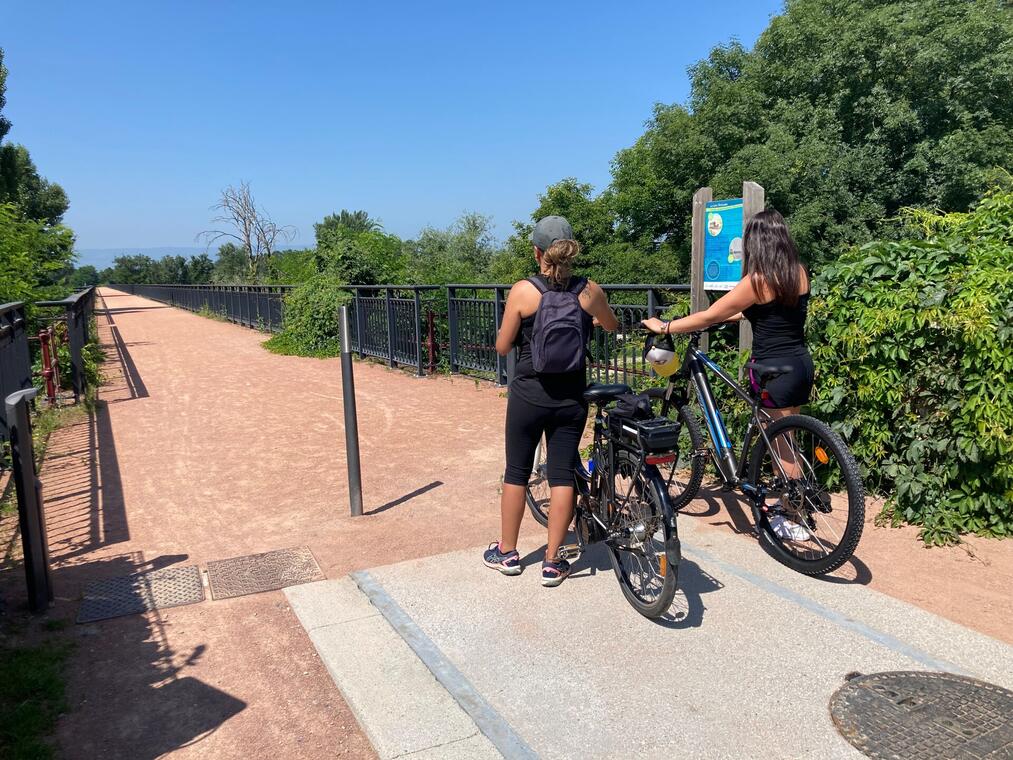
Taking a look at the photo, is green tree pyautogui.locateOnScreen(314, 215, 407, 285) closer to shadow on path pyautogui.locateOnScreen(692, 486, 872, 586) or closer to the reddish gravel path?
the reddish gravel path

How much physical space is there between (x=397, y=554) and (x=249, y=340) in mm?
16291

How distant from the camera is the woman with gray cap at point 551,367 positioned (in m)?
3.62

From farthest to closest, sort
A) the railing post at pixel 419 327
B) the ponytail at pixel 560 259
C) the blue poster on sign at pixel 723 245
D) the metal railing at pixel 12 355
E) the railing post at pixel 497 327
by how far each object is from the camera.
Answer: the railing post at pixel 419 327 < the railing post at pixel 497 327 < the metal railing at pixel 12 355 < the blue poster on sign at pixel 723 245 < the ponytail at pixel 560 259

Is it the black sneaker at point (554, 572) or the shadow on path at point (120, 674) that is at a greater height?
the black sneaker at point (554, 572)

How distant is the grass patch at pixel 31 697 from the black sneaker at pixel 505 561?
2.05 meters

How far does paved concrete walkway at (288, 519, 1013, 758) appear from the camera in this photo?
8.99ft

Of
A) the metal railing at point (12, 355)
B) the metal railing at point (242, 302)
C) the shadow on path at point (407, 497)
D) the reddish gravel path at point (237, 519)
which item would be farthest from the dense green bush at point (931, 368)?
the metal railing at point (242, 302)

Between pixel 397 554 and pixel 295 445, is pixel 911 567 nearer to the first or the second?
pixel 397 554

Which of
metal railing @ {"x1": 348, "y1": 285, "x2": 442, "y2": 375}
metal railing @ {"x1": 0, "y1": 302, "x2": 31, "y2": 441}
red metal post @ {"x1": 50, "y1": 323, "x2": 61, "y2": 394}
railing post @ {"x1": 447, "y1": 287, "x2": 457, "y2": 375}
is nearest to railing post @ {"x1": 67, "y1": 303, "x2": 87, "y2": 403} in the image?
red metal post @ {"x1": 50, "y1": 323, "x2": 61, "y2": 394}

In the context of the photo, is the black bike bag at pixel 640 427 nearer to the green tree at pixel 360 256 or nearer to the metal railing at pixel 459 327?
the metal railing at pixel 459 327

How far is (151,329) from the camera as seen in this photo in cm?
2444

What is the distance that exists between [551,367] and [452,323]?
8.03m

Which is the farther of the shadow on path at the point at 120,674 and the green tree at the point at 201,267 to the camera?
the green tree at the point at 201,267

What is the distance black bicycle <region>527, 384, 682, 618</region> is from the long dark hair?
1.04 meters
